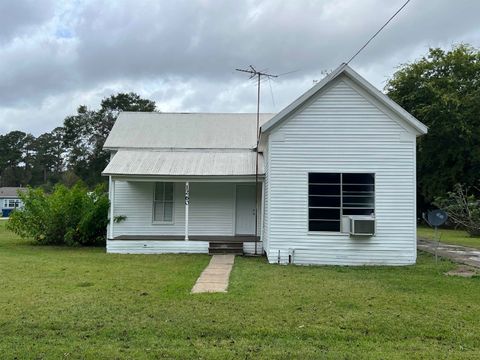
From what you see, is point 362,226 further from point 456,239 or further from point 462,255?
point 456,239

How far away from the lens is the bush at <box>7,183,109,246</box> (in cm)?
1538

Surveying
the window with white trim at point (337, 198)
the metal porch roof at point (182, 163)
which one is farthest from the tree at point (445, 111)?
the window with white trim at point (337, 198)

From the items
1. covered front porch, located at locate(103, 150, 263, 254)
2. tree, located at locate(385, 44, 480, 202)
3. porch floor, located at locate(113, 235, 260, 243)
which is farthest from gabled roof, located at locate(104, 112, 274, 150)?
tree, located at locate(385, 44, 480, 202)

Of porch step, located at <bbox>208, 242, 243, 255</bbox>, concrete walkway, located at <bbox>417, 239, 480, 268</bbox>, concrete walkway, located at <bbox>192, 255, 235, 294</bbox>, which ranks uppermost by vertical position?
porch step, located at <bbox>208, 242, 243, 255</bbox>

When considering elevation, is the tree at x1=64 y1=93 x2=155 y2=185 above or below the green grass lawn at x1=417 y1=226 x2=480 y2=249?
above

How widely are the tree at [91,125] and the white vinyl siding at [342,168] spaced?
41.9 metres

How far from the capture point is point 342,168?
1155 centimetres

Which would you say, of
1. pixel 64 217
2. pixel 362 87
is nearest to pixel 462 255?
pixel 362 87

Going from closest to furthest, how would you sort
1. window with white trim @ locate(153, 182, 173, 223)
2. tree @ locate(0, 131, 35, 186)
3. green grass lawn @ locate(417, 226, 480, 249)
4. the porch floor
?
the porch floor → window with white trim @ locate(153, 182, 173, 223) → green grass lawn @ locate(417, 226, 480, 249) → tree @ locate(0, 131, 35, 186)

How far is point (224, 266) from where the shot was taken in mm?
10742

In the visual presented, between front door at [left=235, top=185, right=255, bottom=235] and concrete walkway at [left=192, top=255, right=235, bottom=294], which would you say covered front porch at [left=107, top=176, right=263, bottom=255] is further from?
concrete walkway at [left=192, top=255, right=235, bottom=294]

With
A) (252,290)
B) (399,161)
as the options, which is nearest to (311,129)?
(399,161)

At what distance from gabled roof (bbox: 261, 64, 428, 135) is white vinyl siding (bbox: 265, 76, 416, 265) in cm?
19

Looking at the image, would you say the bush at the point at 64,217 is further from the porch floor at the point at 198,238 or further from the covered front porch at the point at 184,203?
the porch floor at the point at 198,238
